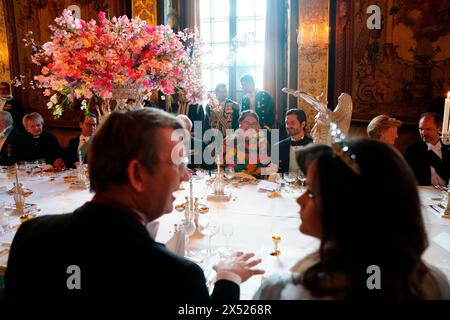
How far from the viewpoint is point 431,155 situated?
12.4 ft

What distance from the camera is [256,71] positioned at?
24.8 ft

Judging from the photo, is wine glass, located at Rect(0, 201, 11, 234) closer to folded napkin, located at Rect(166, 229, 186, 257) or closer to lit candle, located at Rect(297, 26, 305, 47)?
folded napkin, located at Rect(166, 229, 186, 257)

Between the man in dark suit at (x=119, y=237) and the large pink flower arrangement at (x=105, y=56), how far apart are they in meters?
1.76

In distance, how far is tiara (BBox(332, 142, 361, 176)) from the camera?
870 millimetres

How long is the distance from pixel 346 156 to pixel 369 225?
0.54 ft

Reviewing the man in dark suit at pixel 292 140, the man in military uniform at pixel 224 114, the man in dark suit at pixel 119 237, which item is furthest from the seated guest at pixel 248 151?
the man in dark suit at pixel 119 237

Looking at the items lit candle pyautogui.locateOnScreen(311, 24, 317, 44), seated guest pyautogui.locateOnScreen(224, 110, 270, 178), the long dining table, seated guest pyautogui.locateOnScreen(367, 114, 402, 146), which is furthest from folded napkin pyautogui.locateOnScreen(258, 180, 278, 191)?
lit candle pyautogui.locateOnScreen(311, 24, 317, 44)

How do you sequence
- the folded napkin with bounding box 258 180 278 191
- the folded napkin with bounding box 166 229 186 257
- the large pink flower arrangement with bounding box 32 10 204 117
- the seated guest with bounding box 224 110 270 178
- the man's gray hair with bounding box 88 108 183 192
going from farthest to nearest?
the seated guest with bounding box 224 110 270 178
the folded napkin with bounding box 258 180 278 191
the large pink flower arrangement with bounding box 32 10 204 117
the folded napkin with bounding box 166 229 186 257
the man's gray hair with bounding box 88 108 183 192

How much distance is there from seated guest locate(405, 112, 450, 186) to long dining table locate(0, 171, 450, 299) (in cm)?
48

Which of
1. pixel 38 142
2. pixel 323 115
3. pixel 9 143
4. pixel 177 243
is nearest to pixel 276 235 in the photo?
pixel 177 243

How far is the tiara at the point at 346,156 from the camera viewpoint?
0.87 m

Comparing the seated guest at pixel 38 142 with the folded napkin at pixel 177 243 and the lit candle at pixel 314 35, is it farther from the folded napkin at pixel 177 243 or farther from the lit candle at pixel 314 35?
the lit candle at pixel 314 35

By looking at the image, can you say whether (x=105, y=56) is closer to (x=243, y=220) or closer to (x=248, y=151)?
(x=243, y=220)
